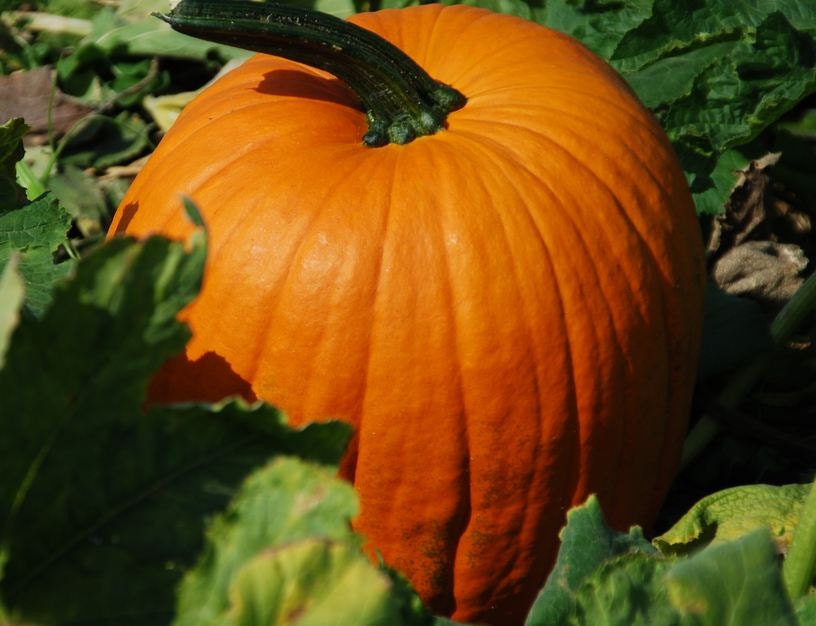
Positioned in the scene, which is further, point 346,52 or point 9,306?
point 346,52

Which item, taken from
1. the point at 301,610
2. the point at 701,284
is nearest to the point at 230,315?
the point at 701,284

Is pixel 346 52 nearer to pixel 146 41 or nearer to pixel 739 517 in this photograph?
pixel 739 517

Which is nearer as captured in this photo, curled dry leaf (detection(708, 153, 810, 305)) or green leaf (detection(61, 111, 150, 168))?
curled dry leaf (detection(708, 153, 810, 305))

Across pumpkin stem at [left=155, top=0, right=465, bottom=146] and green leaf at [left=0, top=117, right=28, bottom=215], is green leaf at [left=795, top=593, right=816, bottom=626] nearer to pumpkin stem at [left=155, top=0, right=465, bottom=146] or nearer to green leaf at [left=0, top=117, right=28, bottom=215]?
pumpkin stem at [left=155, top=0, right=465, bottom=146]

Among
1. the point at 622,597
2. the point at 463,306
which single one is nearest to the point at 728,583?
the point at 622,597

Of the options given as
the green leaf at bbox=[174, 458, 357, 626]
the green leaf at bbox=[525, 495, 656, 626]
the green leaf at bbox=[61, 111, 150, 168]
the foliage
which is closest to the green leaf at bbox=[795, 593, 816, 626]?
the foliage

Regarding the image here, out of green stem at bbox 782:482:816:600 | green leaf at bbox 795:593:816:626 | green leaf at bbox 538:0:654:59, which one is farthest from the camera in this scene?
green leaf at bbox 538:0:654:59
